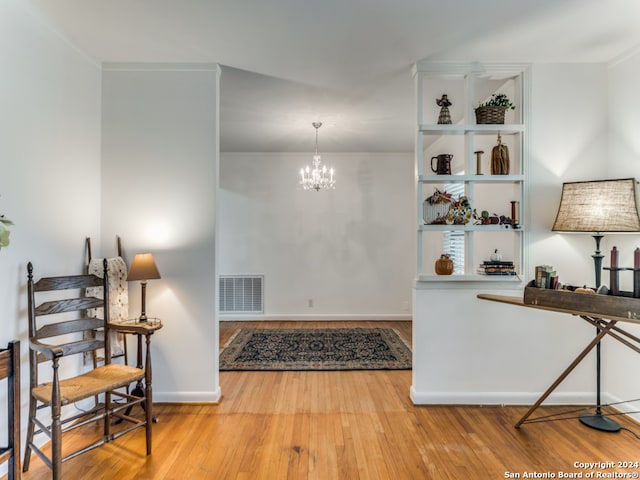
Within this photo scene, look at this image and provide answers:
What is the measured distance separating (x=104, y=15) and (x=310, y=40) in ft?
4.40

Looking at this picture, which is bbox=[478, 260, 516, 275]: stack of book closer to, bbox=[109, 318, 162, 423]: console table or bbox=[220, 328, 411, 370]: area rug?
bbox=[220, 328, 411, 370]: area rug

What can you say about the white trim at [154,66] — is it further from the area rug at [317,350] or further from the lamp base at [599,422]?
the lamp base at [599,422]

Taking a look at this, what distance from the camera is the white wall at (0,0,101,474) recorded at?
201cm

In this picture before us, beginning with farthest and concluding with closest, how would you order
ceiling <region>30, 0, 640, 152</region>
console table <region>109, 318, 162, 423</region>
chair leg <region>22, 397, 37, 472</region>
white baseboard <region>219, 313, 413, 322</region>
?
white baseboard <region>219, 313, 413, 322</region>, console table <region>109, 318, 162, 423</region>, ceiling <region>30, 0, 640, 152</region>, chair leg <region>22, 397, 37, 472</region>

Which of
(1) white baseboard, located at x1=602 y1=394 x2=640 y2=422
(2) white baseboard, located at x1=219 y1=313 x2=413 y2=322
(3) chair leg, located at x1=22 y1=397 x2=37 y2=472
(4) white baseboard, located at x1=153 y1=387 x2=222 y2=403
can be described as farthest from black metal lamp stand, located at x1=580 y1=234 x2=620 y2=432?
(3) chair leg, located at x1=22 y1=397 x2=37 y2=472

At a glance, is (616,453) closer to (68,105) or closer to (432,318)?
(432,318)

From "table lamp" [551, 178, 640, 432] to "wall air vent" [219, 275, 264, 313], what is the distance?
418 centimetres

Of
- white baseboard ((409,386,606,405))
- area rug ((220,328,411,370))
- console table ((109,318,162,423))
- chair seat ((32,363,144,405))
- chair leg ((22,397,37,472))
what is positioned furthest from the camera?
area rug ((220,328,411,370))

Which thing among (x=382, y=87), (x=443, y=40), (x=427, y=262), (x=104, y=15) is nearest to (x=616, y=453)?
(x=443, y=40)

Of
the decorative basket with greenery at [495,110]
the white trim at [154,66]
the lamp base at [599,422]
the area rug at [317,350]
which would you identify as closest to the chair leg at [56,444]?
the area rug at [317,350]

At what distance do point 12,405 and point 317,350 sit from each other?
2.98m

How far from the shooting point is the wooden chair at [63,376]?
1.82 m

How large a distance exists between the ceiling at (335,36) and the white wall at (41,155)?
0.21 metres

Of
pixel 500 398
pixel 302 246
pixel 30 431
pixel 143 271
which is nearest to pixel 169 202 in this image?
pixel 143 271
